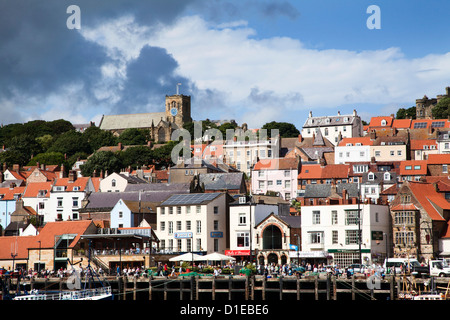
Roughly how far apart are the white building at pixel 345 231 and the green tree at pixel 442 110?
293 ft

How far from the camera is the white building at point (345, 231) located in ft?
244

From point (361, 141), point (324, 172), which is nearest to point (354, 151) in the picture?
point (361, 141)

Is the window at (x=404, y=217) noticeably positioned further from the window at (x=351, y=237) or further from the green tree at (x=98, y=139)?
the green tree at (x=98, y=139)

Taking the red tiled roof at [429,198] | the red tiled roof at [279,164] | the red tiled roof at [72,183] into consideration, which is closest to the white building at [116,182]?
the red tiled roof at [72,183]

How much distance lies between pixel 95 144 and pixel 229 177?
78.3m

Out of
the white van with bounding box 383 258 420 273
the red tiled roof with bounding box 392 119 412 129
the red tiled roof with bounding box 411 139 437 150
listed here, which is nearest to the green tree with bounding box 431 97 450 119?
the red tiled roof with bounding box 392 119 412 129

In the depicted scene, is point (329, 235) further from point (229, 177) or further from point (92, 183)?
point (92, 183)

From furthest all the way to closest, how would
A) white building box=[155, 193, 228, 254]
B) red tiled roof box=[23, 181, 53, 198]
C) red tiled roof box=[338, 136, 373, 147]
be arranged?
red tiled roof box=[338, 136, 373, 147]
red tiled roof box=[23, 181, 53, 198]
white building box=[155, 193, 228, 254]

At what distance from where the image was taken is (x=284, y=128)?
172 meters

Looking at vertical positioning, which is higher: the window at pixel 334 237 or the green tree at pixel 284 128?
the green tree at pixel 284 128

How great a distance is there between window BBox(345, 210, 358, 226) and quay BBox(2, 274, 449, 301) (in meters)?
15.1

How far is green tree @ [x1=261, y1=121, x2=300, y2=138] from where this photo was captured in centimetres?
17175

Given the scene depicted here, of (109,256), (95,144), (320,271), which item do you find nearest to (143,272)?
(109,256)

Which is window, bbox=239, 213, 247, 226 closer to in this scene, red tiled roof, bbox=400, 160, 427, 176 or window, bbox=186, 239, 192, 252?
window, bbox=186, 239, 192, 252
